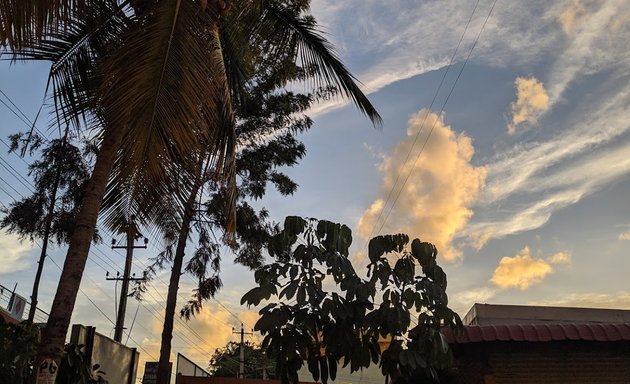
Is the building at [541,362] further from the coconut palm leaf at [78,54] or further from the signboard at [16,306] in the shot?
the signboard at [16,306]

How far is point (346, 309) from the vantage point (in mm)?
5473

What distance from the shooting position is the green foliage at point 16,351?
667cm

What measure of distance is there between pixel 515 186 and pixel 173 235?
641 cm

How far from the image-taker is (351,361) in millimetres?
5547

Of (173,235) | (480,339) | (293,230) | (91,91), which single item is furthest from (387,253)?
(91,91)

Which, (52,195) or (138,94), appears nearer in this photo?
(138,94)

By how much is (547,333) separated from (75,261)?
16.4 ft

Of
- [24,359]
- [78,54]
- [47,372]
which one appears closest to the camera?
[47,372]

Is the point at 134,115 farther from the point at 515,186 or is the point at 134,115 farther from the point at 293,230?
the point at 515,186

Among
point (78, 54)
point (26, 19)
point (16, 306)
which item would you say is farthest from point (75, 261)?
point (16, 306)

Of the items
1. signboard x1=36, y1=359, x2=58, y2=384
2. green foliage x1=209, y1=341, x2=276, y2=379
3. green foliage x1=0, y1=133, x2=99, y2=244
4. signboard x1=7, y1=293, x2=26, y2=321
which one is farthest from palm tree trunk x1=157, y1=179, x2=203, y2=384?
green foliage x1=209, y1=341, x2=276, y2=379

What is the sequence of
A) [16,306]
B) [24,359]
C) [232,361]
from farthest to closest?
[232,361]
[16,306]
[24,359]

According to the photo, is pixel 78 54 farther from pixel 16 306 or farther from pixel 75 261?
pixel 16 306

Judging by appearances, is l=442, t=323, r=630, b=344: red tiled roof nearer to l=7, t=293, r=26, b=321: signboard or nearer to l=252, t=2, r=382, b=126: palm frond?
l=252, t=2, r=382, b=126: palm frond
